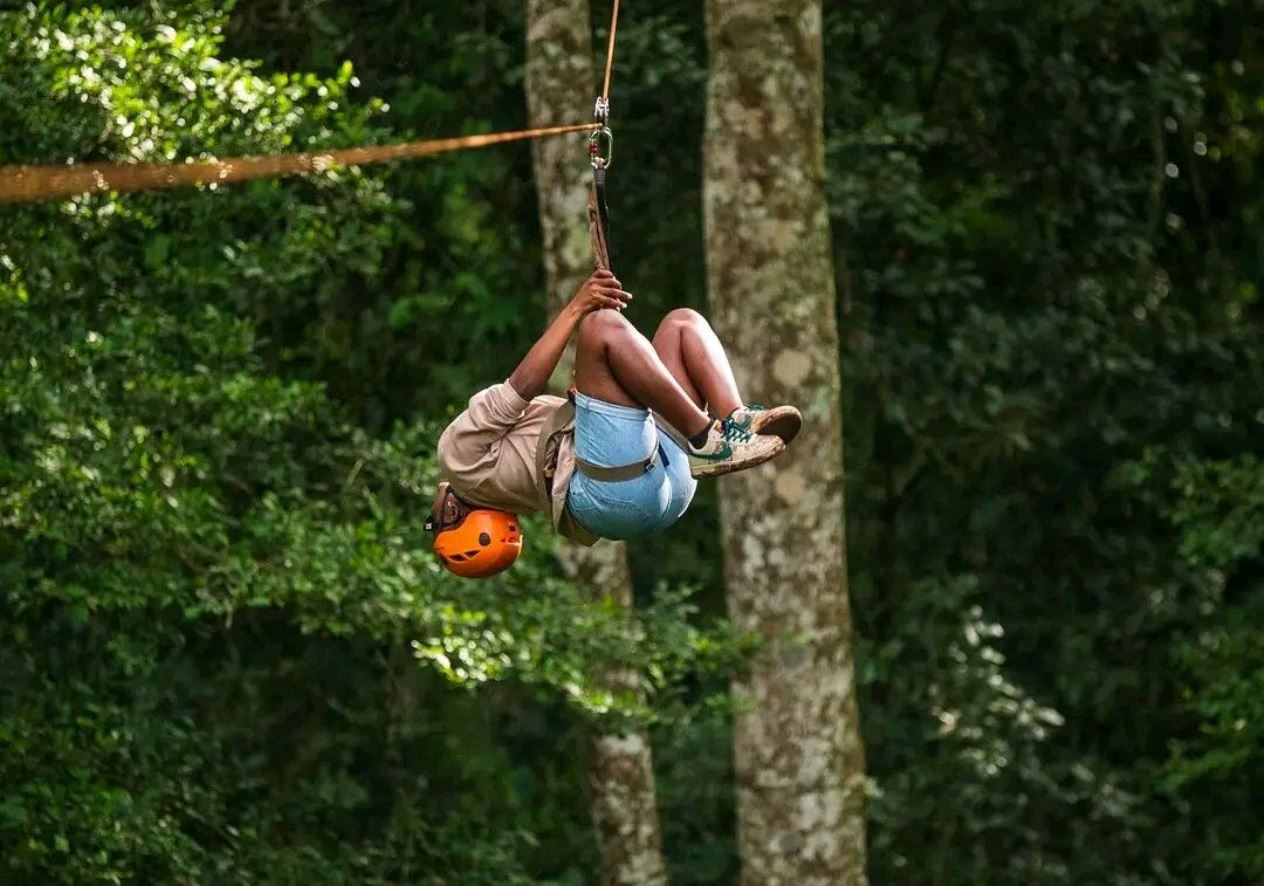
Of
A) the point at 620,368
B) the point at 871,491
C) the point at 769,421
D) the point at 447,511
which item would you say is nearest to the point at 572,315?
the point at 620,368

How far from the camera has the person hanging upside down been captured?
15.5ft

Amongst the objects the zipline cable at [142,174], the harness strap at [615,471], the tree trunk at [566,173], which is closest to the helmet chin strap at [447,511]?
the harness strap at [615,471]

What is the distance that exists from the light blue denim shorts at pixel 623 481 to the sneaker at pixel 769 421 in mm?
153

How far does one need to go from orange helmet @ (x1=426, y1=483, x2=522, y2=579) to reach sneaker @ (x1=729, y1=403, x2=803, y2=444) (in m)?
0.53

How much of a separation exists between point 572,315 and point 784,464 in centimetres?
378

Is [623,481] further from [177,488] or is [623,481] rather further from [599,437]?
[177,488]

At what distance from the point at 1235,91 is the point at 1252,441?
5.76 feet

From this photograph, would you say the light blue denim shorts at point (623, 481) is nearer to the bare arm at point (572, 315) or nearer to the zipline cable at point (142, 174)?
the bare arm at point (572, 315)

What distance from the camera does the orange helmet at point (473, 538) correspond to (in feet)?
16.4

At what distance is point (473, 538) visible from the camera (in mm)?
5000

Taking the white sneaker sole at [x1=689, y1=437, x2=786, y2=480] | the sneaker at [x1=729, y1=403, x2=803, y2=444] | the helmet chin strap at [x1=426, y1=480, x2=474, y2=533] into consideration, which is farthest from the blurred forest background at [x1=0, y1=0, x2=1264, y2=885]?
the sneaker at [x1=729, y1=403, x2=803, y2=444]

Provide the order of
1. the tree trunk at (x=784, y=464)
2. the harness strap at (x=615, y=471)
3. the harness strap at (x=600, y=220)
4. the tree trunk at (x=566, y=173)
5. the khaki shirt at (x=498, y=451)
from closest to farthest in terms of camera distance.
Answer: the harness strap at (x=600, y=220), the harness strap at (x=615, y=471), the khaki shirt at (x=498, y=451), the tree trunk at (x=784, y=464), the tree trunk at (x=566, y=173)

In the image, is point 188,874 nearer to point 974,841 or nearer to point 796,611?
point 796,611

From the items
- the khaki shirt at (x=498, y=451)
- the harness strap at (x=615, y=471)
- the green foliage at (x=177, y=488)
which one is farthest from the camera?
the green foliage at (x=177, y=488)
